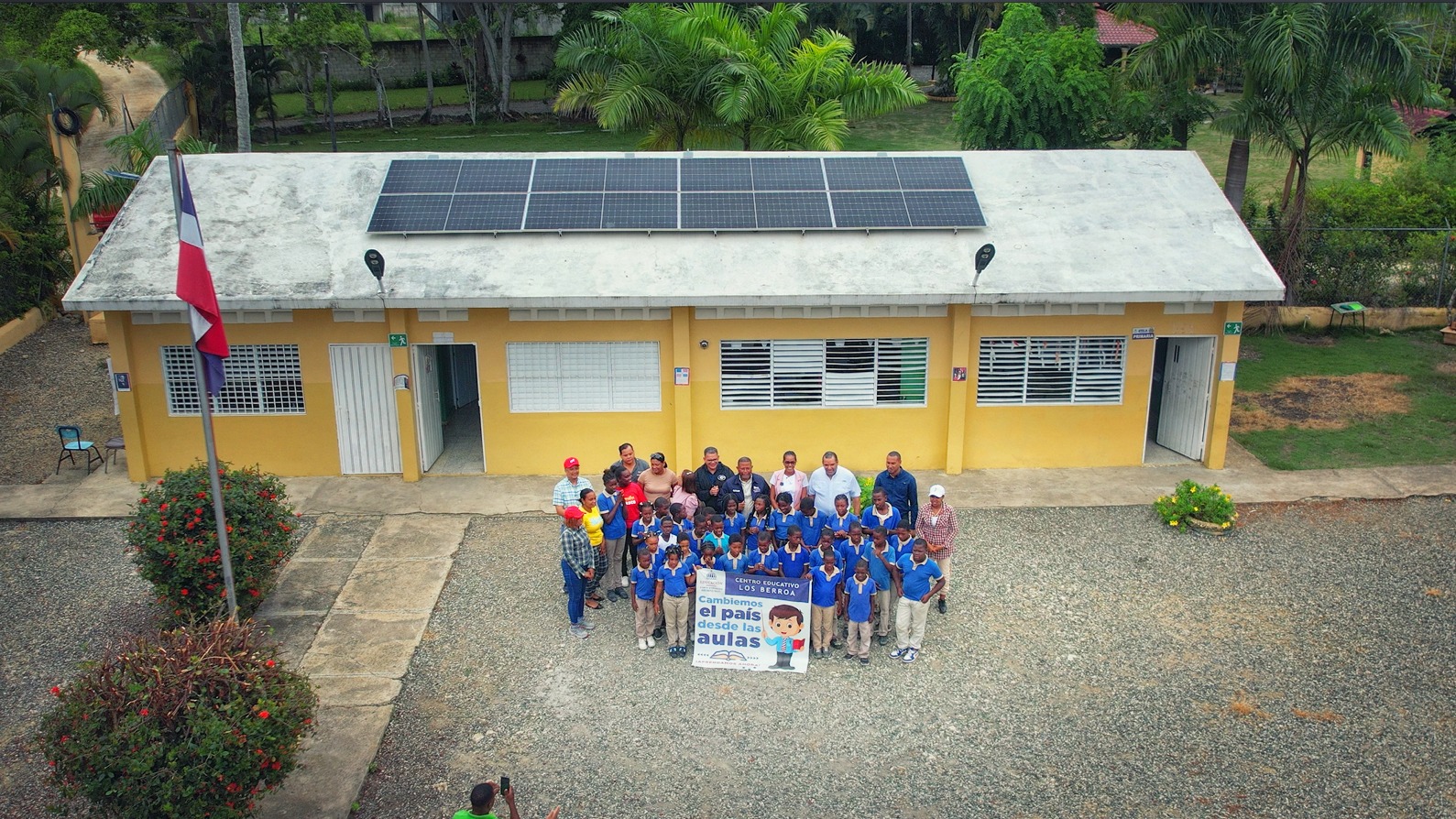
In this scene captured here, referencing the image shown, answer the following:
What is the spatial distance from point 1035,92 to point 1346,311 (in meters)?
7.20

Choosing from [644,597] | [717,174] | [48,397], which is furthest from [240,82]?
[644,597]

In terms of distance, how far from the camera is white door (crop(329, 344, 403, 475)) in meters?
14.6

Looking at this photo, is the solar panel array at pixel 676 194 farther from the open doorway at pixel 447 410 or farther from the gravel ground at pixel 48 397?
the gravel ground at pixel 48 397

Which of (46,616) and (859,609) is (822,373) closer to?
(859,609)

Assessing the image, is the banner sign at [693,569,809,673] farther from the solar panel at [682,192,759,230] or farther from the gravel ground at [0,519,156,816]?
the solar panel at [682,192,759,230]

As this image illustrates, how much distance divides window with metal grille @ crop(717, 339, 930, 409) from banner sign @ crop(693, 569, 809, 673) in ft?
15.7

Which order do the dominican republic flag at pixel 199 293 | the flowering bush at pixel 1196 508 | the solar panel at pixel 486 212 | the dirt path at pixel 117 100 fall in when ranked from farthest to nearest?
1. the dirt path at pixel 117 100
2. the solar panel at pixel 486 212
3. the flowering bush at pixel 1196 508
4. the dominican republic flag at pixel 199 293

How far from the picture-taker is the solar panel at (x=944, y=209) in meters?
14.9

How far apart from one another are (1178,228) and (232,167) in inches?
514

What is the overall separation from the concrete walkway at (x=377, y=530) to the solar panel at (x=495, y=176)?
402 cm

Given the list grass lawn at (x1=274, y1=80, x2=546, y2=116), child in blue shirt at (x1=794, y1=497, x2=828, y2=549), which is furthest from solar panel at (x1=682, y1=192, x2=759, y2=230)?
grass lawn at (x1=274, y1=80, x2=546, y2=116)

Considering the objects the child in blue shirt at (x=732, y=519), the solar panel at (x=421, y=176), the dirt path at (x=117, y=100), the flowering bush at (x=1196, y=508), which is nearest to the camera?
the child in blue shirt at (x=732, y=519)

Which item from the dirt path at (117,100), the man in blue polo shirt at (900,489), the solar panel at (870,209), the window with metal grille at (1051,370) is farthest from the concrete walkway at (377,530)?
the dirt path at (117,100)

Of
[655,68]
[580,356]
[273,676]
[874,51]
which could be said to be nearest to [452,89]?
[874,51]
